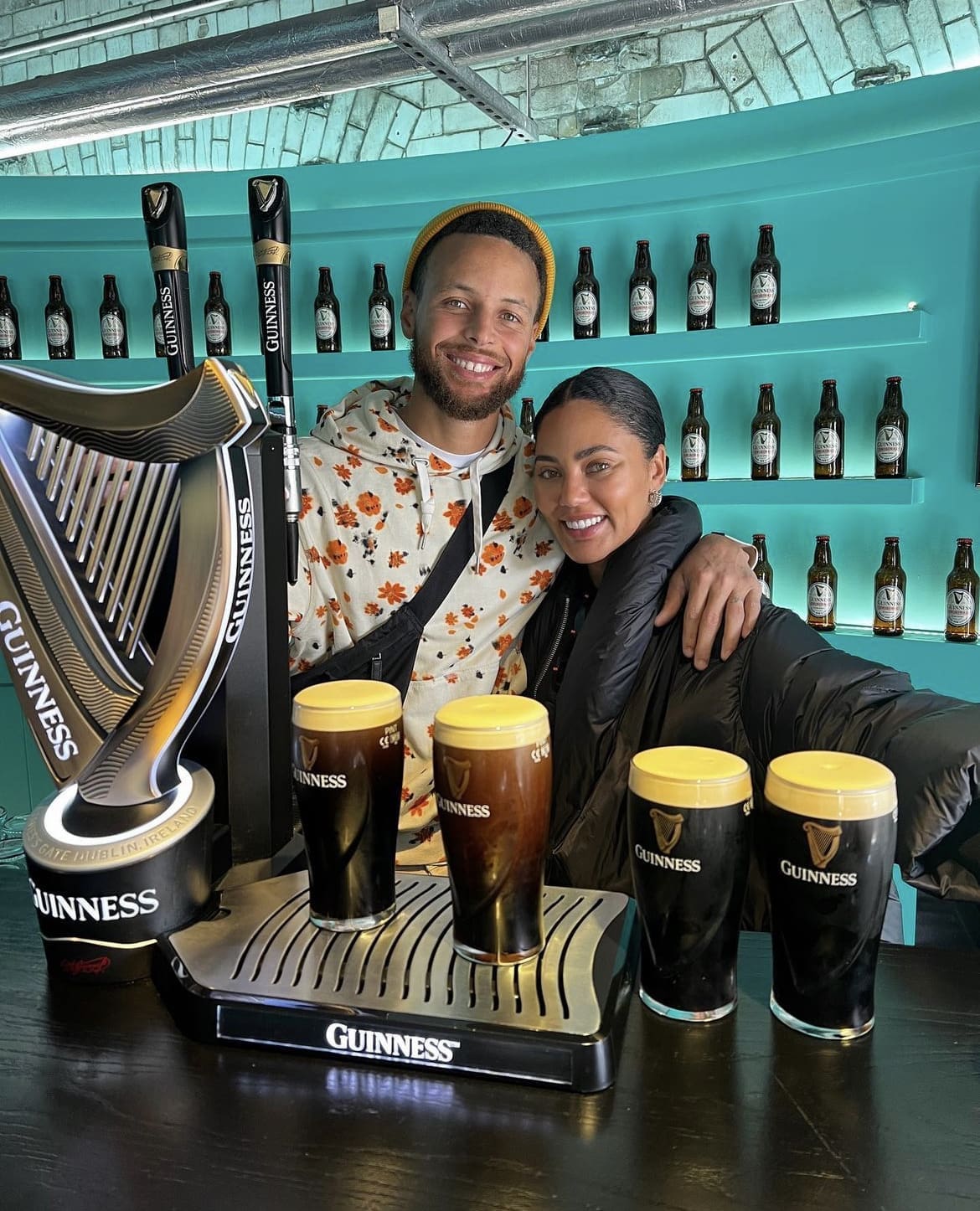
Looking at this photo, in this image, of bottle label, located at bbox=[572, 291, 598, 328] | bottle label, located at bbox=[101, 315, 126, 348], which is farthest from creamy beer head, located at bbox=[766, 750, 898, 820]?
bottle label, located at bbox=[101, 315, 126, 348]

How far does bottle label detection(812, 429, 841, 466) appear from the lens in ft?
8.44

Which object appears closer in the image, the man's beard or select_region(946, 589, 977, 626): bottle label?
the man's beard

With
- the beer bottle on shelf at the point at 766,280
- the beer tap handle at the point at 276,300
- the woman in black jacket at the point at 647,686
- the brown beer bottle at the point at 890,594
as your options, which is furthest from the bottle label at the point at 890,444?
the beer tap handle at the point at 276,300

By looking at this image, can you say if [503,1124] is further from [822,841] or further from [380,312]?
[380,312]

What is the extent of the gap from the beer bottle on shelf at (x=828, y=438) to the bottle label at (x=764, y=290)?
0.86 ft

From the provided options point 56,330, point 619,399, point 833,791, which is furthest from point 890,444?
point 56,330

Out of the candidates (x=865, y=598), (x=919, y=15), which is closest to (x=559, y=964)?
(x=865, y=598)

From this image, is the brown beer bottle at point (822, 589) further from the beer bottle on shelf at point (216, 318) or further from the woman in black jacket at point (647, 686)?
the beer bottle on shelf at point (216, 318)

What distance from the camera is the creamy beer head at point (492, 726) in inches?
25.9

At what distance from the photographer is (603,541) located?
1.47 m

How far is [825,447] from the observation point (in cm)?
257

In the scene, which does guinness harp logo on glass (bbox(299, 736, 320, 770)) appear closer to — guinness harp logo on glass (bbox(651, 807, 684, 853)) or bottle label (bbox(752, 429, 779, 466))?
guinness harp logo on glass (bbox(651, 807, 684, 853))

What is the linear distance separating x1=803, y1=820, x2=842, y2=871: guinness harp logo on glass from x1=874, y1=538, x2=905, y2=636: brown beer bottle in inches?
82.3

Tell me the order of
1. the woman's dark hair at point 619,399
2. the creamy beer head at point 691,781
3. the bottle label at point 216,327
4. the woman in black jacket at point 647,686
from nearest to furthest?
the creamy beer head at point 691,781 < the woman in black jacket at point 647,686 < the woman's dark hair at point 619,399 < the bottle label at point 216,327
